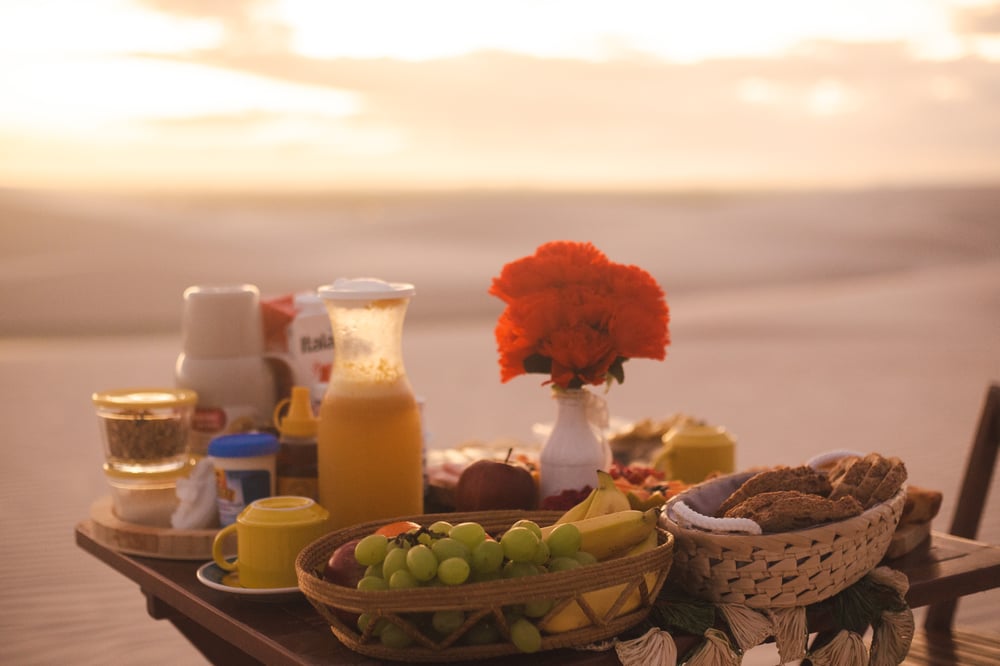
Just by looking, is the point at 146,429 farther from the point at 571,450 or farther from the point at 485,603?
the point at 485,603

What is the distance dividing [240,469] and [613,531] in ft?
2.74

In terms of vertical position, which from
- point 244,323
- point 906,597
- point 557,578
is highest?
point 244,323

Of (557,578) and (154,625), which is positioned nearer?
(557,578)

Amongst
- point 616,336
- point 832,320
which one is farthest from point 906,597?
point 832,320

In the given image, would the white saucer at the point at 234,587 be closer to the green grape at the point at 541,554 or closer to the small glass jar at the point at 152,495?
the small glass jar at the point at 152,495

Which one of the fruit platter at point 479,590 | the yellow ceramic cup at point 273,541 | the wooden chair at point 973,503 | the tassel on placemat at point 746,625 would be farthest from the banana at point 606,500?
the wooden chair at point 973,503

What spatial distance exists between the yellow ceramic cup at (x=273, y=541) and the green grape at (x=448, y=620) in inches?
16.9

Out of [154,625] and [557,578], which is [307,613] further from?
[154,625]

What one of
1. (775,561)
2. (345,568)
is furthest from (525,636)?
(775,561)

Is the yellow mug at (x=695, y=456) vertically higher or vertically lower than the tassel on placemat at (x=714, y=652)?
higher

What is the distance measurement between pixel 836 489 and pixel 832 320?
12251 millimetres

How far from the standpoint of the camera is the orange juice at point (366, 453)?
80.6 inches

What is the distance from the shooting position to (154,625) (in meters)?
4.32

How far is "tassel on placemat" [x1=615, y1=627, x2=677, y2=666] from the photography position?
1.56 m
